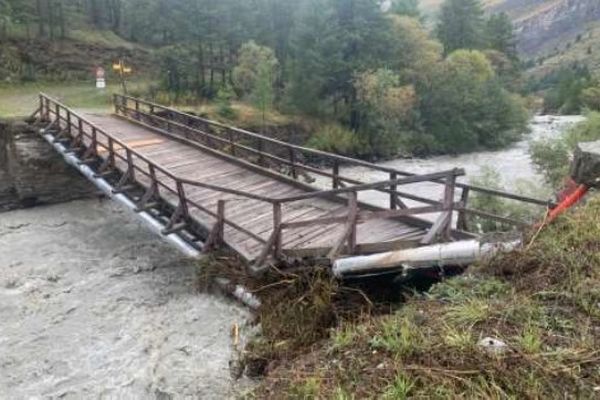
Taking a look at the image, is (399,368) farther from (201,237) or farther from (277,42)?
(277,42)

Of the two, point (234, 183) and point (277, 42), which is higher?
point (277, 42)

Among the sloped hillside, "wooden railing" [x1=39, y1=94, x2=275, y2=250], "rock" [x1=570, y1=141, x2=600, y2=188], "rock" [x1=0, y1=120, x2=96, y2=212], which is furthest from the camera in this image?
the sloped hillside

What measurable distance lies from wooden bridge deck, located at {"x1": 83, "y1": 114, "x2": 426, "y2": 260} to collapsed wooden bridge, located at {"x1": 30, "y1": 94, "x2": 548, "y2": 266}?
0.06ft

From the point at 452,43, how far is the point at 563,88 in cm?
2879

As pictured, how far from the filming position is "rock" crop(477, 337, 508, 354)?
392cm

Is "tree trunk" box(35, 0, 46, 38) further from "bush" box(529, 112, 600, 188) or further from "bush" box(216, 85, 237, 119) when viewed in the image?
"bush" box(529, 112, 600, 188)

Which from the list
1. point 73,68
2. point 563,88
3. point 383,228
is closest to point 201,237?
point 383,228

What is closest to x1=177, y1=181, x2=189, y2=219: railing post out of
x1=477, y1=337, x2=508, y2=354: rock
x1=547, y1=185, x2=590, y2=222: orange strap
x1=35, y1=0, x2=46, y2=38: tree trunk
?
x1=547, y1=185, x2=590, y2=222: orange strap

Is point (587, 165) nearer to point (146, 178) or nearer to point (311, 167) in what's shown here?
point (146, 178)

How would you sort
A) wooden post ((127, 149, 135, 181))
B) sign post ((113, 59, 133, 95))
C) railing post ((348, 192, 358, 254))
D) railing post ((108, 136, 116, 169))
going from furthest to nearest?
sign post ((113, 59, 133, 95)) < railing post ((108, 136, 116, 169)) < wooden post ((127, 149, 135, 181)) < railing post ((348, 192, 358, 254))

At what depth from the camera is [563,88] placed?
6969cm

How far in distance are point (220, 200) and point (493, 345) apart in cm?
578

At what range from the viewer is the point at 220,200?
894 cm

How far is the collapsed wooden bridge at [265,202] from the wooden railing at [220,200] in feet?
0.06
